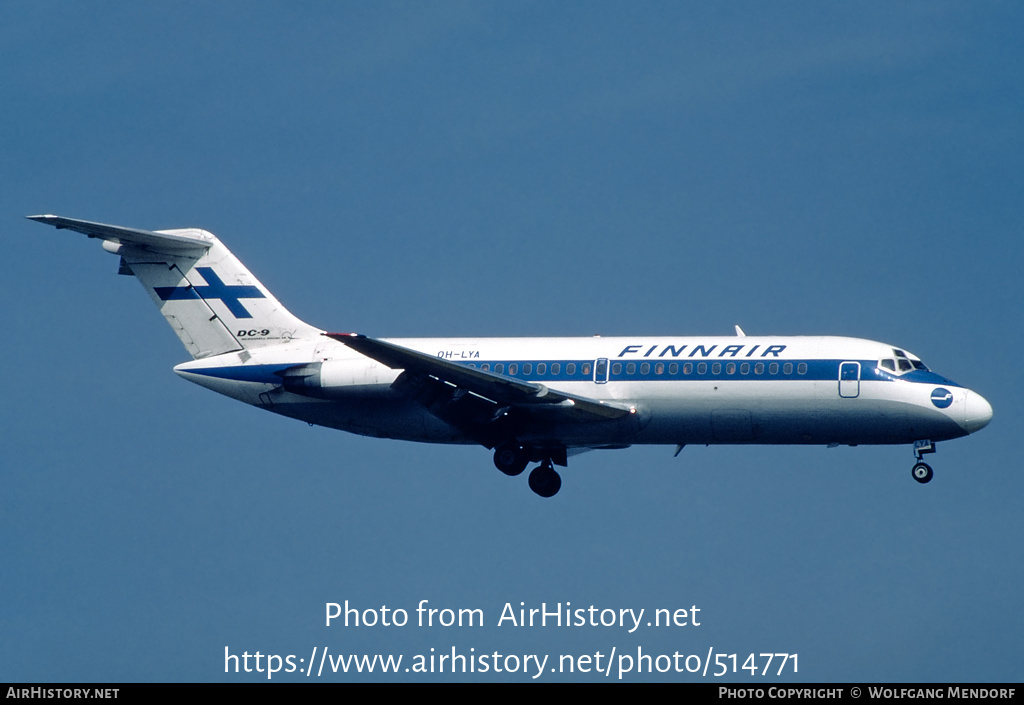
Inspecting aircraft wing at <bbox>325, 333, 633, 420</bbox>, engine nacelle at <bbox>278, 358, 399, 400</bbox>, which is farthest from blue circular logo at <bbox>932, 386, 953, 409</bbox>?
engine nacelle at <bbox>278, 358, 399, 400</bbox>

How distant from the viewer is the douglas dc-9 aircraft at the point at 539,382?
38812 millimetres

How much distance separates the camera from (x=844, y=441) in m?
39.5

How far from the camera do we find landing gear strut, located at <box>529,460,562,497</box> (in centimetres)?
4303

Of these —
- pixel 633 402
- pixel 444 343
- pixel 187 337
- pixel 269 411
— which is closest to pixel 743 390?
pixel 633 402

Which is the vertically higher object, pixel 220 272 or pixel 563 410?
pixel 220 272

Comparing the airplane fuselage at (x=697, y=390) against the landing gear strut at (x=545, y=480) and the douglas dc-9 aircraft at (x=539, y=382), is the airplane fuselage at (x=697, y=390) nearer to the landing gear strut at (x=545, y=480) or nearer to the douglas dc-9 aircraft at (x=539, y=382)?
the douglas dc-9 aircraft at (x=539, y=382)

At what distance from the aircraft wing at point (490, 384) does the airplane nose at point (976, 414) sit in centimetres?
883

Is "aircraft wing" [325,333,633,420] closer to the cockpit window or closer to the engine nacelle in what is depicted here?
the engine nacelle

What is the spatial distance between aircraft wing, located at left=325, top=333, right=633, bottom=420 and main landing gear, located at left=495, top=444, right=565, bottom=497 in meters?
2.15

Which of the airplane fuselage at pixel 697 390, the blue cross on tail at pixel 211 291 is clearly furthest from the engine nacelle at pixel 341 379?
the blue cross on tail at pixel 211 291
